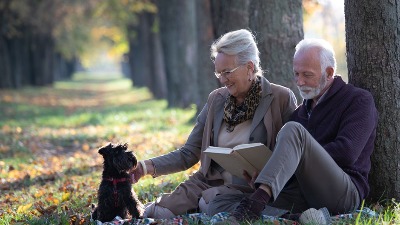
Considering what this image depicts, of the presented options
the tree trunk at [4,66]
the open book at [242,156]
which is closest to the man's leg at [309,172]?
the open book at [242,156]

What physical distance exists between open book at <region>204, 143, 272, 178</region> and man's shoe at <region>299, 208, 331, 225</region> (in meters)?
0.54

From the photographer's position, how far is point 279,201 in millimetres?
5613

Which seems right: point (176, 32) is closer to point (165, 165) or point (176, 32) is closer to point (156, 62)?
point (156, 62)

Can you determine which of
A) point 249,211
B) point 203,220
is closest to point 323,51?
point 249,211

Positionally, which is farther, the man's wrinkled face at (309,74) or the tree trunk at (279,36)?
the tree trunk at (279,36)

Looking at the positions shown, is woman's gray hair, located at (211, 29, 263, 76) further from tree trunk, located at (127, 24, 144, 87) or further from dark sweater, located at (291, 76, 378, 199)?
tree trunk, located at (127, 24, 144, 87)

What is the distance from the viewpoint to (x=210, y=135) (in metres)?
5.97

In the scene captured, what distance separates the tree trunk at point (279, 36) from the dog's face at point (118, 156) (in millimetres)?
3503

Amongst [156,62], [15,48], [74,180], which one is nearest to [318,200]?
[74,180]

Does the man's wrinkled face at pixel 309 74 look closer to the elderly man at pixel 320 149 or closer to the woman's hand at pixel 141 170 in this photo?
the elderly man at pixel 320 149

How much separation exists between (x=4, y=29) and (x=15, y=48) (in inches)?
291

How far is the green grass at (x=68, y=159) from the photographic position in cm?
651

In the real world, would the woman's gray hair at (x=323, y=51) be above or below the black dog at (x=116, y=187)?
above

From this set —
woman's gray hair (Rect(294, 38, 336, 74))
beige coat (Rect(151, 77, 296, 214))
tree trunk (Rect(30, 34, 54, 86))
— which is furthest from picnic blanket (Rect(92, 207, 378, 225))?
tree trunk (Rect(30, 34, 54, 86))
